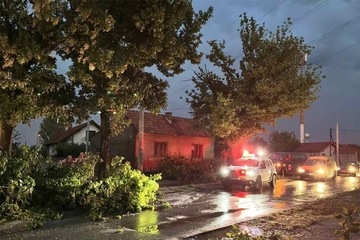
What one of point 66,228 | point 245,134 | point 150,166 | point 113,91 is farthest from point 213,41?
point 66,228

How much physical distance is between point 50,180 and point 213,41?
16165 mm

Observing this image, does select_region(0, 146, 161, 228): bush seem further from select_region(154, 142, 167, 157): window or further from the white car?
select_region(154, 142, 167, 157): window

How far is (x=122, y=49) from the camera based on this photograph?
10.6 meters

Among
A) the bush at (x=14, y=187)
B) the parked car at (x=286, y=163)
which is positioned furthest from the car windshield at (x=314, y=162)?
the bush at (x=14, y=187)

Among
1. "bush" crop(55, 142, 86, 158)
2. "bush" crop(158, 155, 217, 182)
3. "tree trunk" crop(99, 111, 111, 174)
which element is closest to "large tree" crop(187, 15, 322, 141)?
"bush" crop(158, 155, 217, 182)

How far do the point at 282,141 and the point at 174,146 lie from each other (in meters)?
47.4

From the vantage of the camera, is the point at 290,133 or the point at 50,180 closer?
the point at 50,180

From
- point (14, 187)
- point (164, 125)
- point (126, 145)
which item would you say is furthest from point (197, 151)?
point (14, 187)

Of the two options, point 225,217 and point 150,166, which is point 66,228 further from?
point 150,166

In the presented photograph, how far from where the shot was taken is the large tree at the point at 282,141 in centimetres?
6981

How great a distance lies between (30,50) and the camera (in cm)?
927

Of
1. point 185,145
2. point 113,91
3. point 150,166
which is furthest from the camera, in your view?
point 185,145

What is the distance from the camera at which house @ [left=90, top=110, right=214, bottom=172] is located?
2816 centimetres

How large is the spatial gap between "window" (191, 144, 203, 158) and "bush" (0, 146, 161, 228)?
2035 cm
